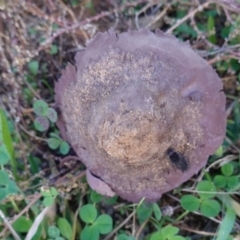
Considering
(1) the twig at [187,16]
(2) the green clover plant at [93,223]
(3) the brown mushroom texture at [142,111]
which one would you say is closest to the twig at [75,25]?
(1) the twig at [187,16]

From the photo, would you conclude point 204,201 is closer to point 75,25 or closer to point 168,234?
point 168,234

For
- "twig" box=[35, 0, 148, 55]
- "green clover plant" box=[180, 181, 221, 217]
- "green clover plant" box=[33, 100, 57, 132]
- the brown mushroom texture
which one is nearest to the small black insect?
the brown mushroom texture

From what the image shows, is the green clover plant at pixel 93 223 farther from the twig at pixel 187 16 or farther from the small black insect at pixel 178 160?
the twig at pixel 187 16

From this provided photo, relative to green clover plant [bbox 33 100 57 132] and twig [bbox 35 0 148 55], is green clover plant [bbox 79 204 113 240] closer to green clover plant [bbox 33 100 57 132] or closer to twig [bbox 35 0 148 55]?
green clover plant [bbox 33 100 57 132]

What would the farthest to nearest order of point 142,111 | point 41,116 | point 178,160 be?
point 41,116
point 178,160
point 142,111

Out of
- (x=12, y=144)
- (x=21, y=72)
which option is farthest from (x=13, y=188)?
(x=21, y=72)

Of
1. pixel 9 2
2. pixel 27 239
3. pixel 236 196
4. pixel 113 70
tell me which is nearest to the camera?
pixel 113 70

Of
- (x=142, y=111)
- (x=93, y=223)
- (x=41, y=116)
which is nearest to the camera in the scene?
(x=142, y=111)

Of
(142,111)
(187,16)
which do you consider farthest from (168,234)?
(187,16)

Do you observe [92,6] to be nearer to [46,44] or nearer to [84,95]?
[46,44]
